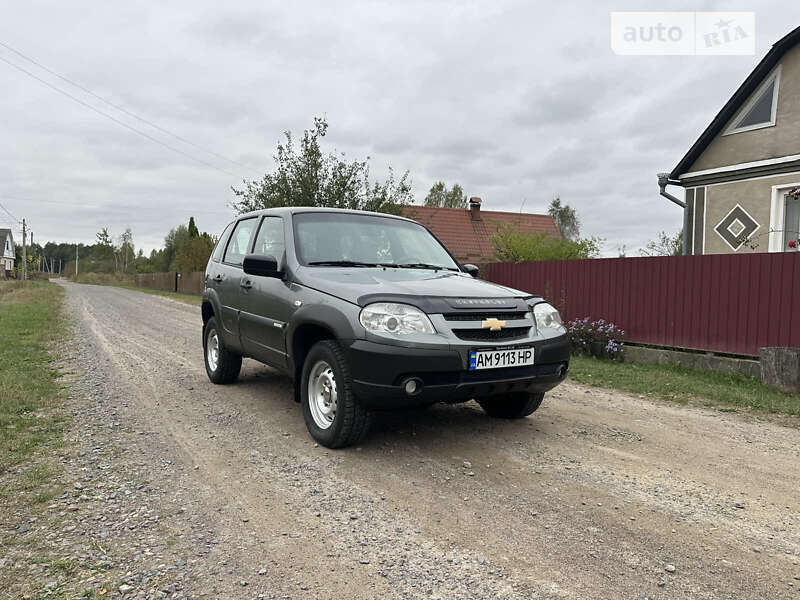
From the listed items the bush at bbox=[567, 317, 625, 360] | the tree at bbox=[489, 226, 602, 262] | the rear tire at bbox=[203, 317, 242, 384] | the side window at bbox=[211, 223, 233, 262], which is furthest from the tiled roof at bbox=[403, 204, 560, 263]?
the rear tire at bbox=[203, 317, 242, 384]

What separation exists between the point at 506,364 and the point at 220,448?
220 cm

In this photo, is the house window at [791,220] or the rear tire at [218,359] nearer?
the rear tire at [218,359]

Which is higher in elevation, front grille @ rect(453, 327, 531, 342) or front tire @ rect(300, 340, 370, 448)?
front grille @ rect(453, 327, 531, 342)

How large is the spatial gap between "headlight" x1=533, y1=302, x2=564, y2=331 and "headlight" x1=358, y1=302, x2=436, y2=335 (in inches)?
40.2

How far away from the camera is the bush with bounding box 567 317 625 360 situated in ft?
30.9

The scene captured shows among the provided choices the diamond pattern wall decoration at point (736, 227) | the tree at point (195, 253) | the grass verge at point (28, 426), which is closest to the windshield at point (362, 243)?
the grass verge at point (28, 426)

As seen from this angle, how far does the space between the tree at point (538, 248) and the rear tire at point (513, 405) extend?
11184 mm

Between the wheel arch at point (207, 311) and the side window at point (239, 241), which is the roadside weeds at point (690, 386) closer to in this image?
the side window at point (239, 241)

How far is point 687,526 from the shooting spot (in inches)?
115

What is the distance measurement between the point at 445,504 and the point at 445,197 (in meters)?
54.6

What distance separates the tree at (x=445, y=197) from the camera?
56000 mm

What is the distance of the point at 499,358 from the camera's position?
3.86 metres

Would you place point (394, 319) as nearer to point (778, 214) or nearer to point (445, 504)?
point (445, 504)

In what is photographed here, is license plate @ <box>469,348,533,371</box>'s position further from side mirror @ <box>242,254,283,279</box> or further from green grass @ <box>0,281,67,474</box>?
green grass @ <box>0,281,67,474</box>
